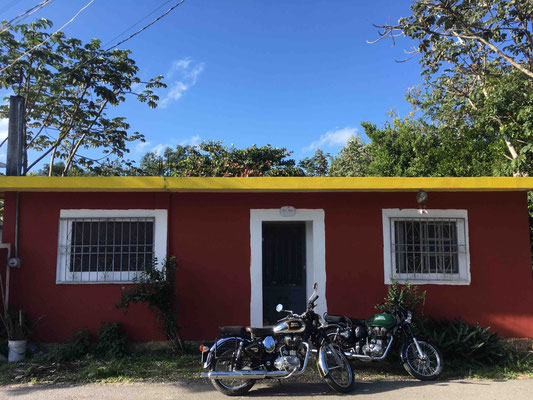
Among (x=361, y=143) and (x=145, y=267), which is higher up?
(x=361, y=143)

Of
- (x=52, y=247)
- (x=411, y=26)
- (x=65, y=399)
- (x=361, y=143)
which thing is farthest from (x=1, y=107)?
(x=361, y=143)

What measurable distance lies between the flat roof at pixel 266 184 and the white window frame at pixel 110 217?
15.3 inches

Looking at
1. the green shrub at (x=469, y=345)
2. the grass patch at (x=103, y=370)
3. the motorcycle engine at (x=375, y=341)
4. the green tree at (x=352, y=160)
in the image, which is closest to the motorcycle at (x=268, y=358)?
the motorcycle engine at (x=375, y=341)

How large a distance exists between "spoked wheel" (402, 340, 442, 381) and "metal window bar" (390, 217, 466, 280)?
1451 millimetres

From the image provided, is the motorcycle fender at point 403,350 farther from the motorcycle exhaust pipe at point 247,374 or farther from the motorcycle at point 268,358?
the motorcycle exhaust pipe at point 247,374

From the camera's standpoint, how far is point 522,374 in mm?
5004

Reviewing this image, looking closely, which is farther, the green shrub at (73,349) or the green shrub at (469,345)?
the green shrub at (73,349)

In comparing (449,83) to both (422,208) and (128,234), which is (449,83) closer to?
(422,208)

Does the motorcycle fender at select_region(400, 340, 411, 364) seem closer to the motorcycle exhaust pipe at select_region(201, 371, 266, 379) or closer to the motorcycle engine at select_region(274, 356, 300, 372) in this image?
the motorcycle engine at select_region(274, 356, 300, 372)

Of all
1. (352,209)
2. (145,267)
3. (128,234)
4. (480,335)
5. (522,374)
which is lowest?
(522,374)

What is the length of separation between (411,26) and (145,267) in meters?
7.02

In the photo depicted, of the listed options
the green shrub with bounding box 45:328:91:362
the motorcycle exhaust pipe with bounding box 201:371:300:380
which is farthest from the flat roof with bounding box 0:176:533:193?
the motorcycle exhaust pipe with bounding box 201:371:300:380

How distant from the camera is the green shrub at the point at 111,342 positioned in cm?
553

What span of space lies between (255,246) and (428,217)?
2.78 meters
